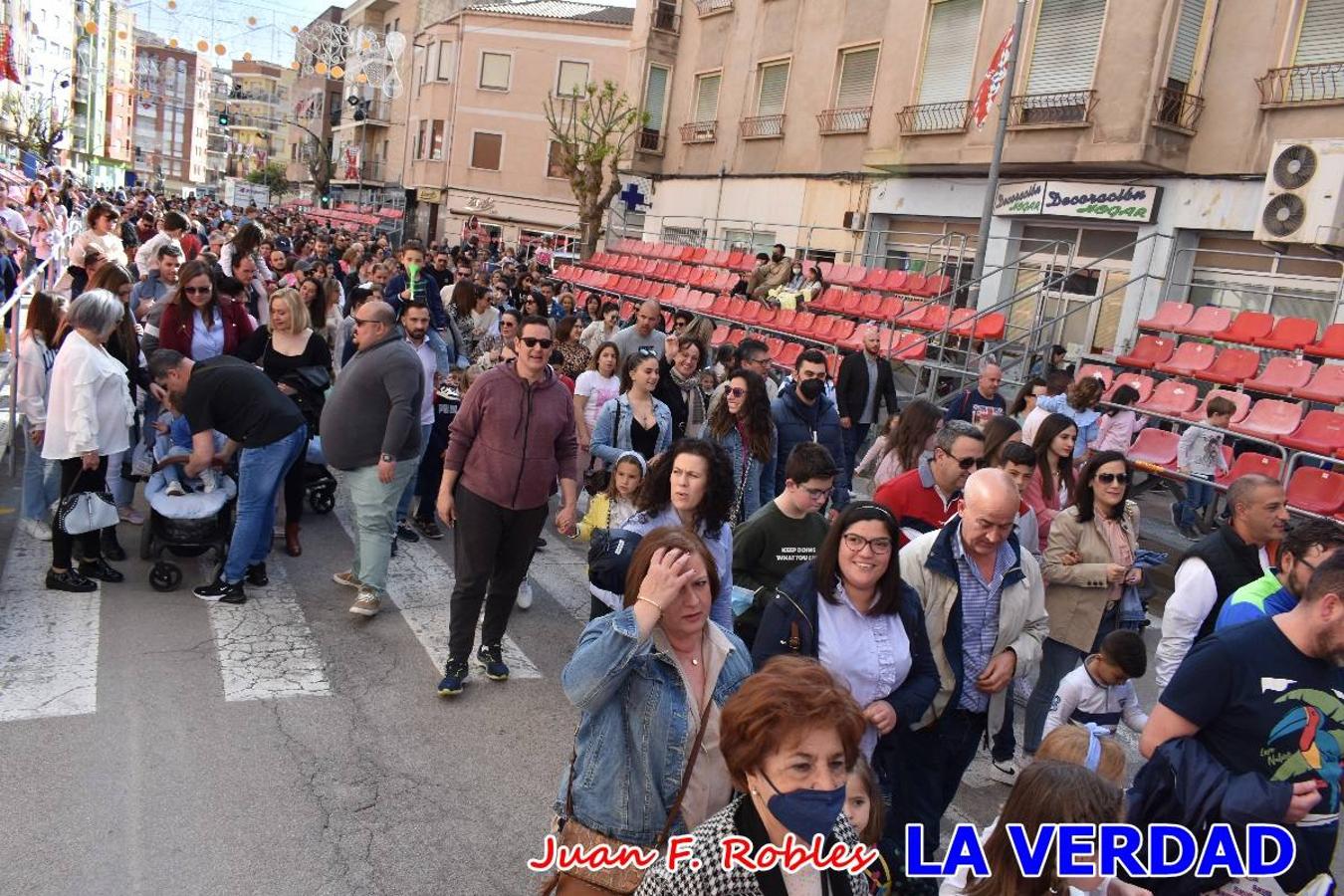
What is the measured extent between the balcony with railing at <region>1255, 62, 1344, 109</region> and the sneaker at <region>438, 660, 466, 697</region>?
14.5 metres

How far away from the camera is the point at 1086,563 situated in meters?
5.10

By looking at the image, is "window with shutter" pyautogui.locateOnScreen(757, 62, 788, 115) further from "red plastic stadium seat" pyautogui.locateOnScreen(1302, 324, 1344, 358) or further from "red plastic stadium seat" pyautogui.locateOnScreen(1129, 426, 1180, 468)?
"red plastic stadium seat" pyautogui.locateOnScreen(1129, 426, 1180, 468)

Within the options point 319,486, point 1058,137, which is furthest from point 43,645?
point 1058,137

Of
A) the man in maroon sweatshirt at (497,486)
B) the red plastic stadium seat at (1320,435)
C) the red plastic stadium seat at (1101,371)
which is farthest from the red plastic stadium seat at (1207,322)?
the man in maroon sweatshirt at (497,486)

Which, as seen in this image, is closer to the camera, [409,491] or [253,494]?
[253,494]

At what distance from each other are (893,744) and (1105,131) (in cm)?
1509

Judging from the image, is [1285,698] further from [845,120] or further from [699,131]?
[699,131]

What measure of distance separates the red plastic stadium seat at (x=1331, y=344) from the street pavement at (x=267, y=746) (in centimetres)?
941

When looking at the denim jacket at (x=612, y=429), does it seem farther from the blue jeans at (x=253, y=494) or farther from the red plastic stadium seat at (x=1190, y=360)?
the red plastic stadium seat at (x=1190, y=360)

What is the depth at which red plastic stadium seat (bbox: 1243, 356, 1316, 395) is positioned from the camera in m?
12.0

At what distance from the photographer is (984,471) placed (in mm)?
3895

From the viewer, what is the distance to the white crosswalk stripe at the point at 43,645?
190 inches

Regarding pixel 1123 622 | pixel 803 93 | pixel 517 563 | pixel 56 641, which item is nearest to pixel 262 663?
pixel 56 641

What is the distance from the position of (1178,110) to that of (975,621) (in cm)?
1481
